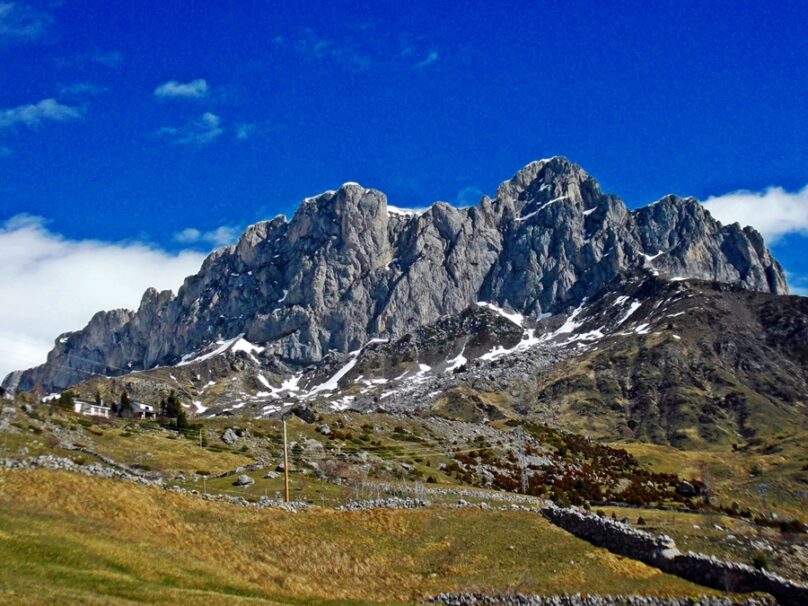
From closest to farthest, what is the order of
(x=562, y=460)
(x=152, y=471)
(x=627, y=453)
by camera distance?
1. (x=152, y=471)
2. (x=562, y=460)
3. (x=627, y=453)

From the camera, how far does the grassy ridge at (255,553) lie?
29.4 m

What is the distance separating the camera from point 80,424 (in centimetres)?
8438

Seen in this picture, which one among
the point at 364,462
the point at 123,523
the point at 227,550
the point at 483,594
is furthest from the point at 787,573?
the point at 364,462

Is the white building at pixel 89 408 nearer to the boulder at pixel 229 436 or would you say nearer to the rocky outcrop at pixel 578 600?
the boulder at pixel 229 436

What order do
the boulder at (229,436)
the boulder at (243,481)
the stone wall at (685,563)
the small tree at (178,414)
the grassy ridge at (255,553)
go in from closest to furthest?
the grassy ridge at (255,553)
the stone wall at (685,563)
the boulder at (243,481)
the boulder at (229,436)
the small tree at (178,414)

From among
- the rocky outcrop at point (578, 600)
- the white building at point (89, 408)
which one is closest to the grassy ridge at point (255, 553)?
the rocky outcrop at point (578, 600)

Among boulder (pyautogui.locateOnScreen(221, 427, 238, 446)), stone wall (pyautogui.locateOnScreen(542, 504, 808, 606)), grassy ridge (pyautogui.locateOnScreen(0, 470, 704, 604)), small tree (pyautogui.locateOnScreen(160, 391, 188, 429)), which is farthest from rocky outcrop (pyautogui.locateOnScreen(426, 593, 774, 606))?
small tree (pyautogui.locateOnScreen(160, 391, 188, 429))

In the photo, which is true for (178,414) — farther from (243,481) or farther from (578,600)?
(578,600)

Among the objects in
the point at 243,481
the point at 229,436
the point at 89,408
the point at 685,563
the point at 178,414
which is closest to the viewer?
the point at 685,563

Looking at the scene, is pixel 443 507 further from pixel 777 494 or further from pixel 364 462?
pixel 777 494

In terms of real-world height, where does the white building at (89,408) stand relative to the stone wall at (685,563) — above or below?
above

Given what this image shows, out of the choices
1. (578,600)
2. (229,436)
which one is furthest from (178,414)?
(578,600)

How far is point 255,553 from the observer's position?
1559 inches

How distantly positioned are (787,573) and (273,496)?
38.1 m
